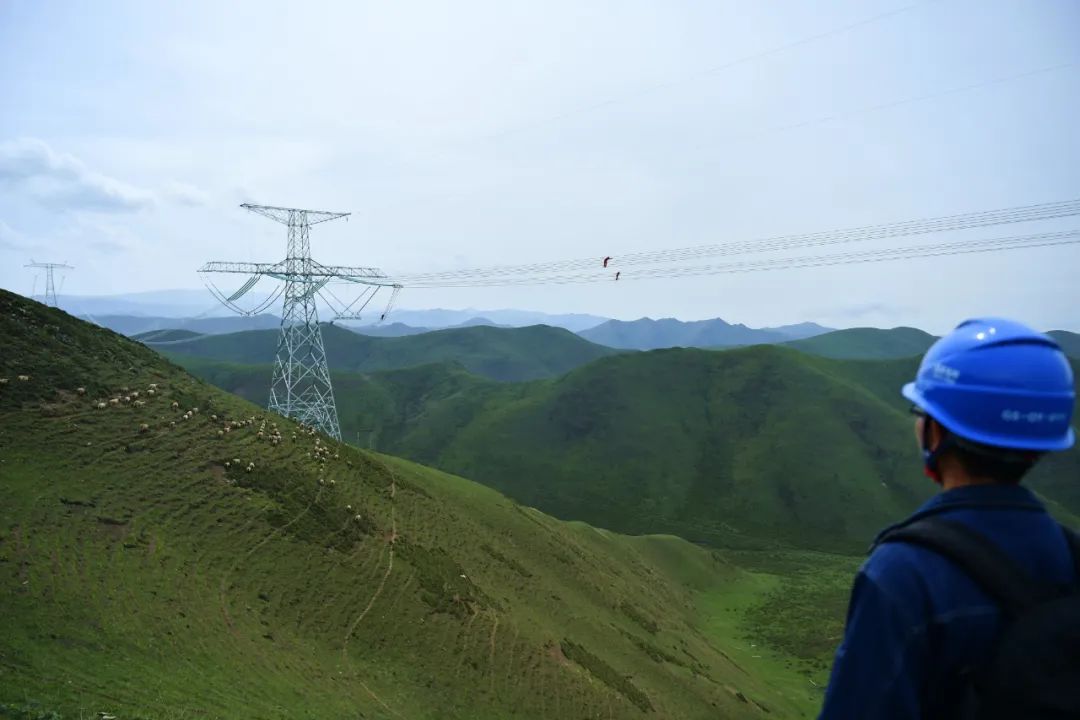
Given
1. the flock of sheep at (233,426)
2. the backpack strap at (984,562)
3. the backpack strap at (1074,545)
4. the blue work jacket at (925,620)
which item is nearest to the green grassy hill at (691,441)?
the flock of sheep at (233,426)

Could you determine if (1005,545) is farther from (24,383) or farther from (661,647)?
(661,647)

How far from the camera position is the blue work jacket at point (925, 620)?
115 inches

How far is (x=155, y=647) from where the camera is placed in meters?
19.6

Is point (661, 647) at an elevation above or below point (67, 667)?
below

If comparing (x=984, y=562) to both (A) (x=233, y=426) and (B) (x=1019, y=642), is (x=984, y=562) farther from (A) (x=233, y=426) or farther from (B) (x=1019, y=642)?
(A) (x=233, y=426)

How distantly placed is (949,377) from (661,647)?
4475 cm

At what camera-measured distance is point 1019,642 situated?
273cm

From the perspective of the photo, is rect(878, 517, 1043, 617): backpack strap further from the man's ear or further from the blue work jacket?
the man's ear

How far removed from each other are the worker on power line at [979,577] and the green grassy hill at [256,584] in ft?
56.3

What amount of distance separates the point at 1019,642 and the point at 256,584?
28.3m

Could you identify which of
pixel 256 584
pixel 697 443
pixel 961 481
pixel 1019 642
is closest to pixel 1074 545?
pixel 961 481

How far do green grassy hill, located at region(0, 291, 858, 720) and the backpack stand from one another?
17536 mm

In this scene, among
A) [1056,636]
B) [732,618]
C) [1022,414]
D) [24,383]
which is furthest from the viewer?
[732,618]

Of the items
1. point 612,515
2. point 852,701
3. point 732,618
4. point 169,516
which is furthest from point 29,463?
point 612,515
